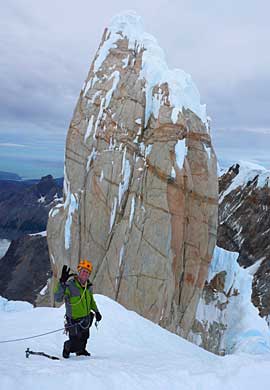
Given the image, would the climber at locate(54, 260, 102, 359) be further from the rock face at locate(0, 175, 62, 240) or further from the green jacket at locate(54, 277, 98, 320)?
the rock face at locate(0, 175, 62, 240)

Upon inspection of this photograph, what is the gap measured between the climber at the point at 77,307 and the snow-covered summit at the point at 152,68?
17264mm

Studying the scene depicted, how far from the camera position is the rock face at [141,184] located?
23750 millimetres

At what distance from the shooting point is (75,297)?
8.28 meters

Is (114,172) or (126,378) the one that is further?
(114,172)

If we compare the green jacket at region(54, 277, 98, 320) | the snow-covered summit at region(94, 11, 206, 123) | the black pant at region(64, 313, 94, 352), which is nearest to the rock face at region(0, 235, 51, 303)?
the snow-covered summit at region(94, 11, 206, 123)

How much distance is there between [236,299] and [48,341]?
2301cm

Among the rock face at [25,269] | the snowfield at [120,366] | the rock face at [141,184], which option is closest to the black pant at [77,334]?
the snowfield at [120,366]

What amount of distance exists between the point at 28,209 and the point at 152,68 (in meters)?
158

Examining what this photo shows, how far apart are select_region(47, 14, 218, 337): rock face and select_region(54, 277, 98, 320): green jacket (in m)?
15.4

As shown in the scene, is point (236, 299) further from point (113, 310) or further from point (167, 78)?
point (113, 310)

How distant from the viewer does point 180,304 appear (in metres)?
25.1

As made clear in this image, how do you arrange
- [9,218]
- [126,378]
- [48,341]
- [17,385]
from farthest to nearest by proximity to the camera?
[9,218] < [48,341] < [126,378] < [17,385]

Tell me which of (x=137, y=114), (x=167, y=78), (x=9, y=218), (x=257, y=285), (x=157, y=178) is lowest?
(x=9, y=218)

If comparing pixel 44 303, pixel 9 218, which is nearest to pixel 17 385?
pixel 44 303
